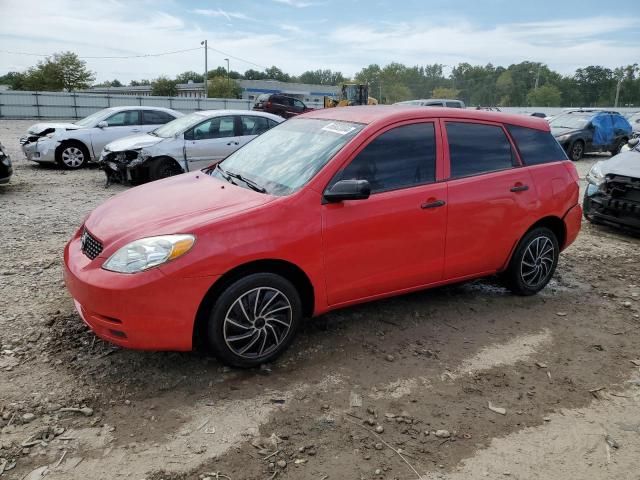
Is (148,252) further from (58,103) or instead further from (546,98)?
(546,98)

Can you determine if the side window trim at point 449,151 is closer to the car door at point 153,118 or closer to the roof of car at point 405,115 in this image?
the roof of car at point 405,115

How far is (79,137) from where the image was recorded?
11.8m

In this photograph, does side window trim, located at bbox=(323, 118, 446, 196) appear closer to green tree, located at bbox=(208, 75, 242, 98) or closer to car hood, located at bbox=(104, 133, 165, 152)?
car hood, located at bbox=(104, 133, 165, 152)

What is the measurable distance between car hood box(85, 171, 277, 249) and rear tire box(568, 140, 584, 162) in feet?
50.9

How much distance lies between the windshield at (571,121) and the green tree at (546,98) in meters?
66.8

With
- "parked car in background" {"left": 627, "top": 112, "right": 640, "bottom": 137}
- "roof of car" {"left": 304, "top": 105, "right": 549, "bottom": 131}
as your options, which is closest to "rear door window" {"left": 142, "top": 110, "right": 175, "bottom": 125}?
"roof of car" {"left": 304, "top": 105, "right": 549, "bottom": 131}

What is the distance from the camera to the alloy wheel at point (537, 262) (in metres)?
4.72

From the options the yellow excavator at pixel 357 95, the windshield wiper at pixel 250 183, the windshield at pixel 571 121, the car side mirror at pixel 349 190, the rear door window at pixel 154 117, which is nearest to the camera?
the car side mirror at pixel 349 190

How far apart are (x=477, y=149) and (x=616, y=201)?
3.91m

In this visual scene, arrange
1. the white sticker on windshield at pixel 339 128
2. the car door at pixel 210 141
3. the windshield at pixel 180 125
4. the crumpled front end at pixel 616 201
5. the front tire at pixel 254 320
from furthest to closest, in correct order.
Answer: the windshield at pixel 180 125 → the car door at pixel 210 141 → the crumpled front end at pixel 616 201 → the white sticker on windshield at pixel 339 128 → the front tire at pixel 254 320

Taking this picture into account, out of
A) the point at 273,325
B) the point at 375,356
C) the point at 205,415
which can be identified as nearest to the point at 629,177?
the point at 375,356

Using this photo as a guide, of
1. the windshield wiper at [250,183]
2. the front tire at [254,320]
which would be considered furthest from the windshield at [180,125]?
the front tire at [254,320]

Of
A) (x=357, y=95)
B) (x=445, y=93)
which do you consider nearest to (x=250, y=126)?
(x=357, y=95)

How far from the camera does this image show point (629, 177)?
6.87 metres
